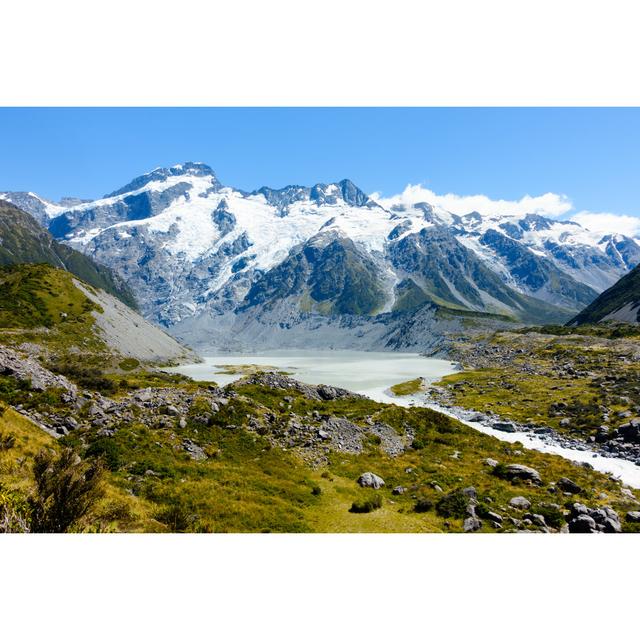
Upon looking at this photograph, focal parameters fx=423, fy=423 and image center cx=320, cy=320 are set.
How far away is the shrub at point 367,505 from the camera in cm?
2497

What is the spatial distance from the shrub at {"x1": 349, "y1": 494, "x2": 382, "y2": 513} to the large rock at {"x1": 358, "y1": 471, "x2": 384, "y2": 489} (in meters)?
3.36

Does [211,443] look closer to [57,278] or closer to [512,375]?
[512,375]

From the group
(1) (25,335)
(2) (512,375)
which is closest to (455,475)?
(2) (512,375)

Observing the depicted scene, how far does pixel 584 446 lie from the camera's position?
49125 mm

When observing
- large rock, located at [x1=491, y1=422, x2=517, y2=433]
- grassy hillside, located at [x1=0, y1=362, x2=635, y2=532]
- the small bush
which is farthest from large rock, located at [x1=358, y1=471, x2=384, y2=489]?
the small bush

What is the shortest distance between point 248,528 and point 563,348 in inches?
5519

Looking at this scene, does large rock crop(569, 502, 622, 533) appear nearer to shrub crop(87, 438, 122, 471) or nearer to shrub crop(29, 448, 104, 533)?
shrub crop(29, 448, 104, 533)

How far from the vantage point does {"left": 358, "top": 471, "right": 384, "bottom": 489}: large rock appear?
1165 inches

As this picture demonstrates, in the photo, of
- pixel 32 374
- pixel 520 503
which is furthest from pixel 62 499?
pixel 32 374

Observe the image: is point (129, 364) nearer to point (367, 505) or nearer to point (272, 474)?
point (272, 474)

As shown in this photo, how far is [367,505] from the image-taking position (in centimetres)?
2509

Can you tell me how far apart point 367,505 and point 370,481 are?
481 cm

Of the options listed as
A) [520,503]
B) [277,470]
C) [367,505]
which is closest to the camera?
[367,505]

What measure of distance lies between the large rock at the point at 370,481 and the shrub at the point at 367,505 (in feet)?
11.0
